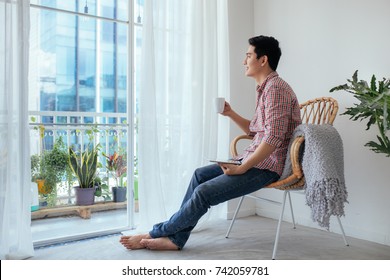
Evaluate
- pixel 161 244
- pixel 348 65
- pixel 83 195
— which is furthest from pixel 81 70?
pixel 348 65

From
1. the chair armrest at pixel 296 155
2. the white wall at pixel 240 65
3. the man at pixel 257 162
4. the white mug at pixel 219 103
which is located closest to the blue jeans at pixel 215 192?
the man at pixel 257 162

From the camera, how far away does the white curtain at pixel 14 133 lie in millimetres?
1792

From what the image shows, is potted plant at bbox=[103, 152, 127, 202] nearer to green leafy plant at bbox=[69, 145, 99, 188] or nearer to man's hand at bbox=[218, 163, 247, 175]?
green leafy plant at bbox=[69, 145, 99, 188]

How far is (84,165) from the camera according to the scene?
282cm

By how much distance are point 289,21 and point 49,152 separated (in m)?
2.13

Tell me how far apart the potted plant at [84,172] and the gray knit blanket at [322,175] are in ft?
5.76

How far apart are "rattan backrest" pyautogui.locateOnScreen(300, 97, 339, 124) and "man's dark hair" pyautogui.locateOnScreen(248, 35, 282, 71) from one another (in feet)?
1.47

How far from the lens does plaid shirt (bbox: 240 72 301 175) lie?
1.76 meters

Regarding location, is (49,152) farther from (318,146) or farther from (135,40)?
(318,146)

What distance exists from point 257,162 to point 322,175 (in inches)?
12.4

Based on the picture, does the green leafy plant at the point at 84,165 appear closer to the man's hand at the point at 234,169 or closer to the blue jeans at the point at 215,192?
the blue jeans at the point at 215,192

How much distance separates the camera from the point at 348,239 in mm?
2227

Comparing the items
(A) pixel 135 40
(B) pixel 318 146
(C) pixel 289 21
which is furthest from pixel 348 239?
(A) pixel 135 40

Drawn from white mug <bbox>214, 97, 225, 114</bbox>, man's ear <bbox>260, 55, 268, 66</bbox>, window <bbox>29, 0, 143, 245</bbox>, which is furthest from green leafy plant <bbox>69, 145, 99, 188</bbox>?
man's ear <bbox>260, 55, 268, 66</bbox>
